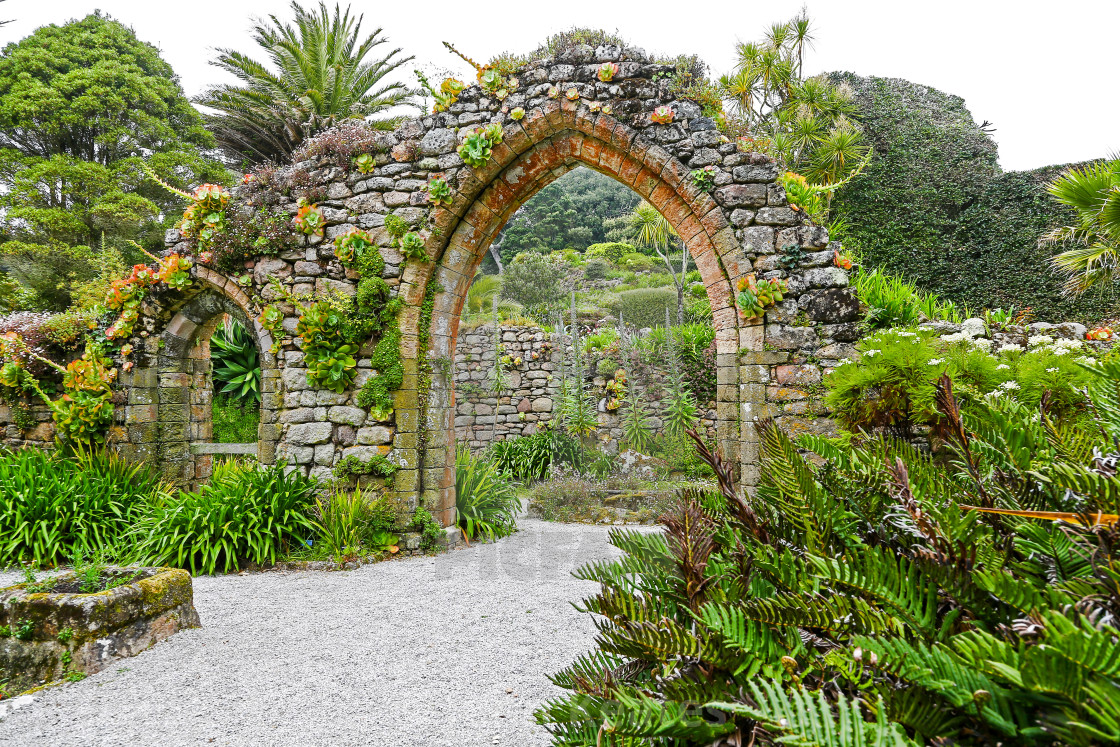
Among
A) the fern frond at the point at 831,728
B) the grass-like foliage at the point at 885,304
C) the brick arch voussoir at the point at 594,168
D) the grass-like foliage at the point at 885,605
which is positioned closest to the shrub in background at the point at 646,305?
the brick arch voussoir at the point at 594,168

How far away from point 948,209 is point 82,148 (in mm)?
18079

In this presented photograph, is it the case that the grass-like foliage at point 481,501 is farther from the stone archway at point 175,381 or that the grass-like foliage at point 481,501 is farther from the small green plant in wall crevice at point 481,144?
the small green plant in wall crevice at point 481,144

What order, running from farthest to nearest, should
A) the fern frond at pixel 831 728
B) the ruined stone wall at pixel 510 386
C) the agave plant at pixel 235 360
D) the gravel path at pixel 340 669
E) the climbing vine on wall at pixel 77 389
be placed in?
the ruined stone wall at pixel 510 386, the agave plant at pixel 235 360, the climbing vine on wall at pixel 77 389, the gravel path at pixel 340 669, the fern frond at pixel 831 728

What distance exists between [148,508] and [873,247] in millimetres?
11729

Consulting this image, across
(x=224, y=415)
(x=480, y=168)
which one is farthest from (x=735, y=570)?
(x=224, y=415)

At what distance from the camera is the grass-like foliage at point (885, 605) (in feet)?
1.58

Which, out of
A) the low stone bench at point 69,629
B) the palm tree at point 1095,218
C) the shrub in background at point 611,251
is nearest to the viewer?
the low stone bench at point 69,629

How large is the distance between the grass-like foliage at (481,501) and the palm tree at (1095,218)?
20.7 feet

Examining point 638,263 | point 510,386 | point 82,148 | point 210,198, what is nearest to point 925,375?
point 210,198

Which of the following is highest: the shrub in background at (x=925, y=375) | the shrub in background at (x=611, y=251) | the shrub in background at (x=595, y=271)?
the shrub in background at (x=611, y=251)

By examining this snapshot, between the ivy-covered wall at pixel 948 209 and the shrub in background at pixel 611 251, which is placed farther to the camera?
the shrub in background at pixel 611 251

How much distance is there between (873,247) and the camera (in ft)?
36.0

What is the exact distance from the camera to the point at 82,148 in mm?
13094

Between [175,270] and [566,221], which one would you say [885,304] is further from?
[566,221]
